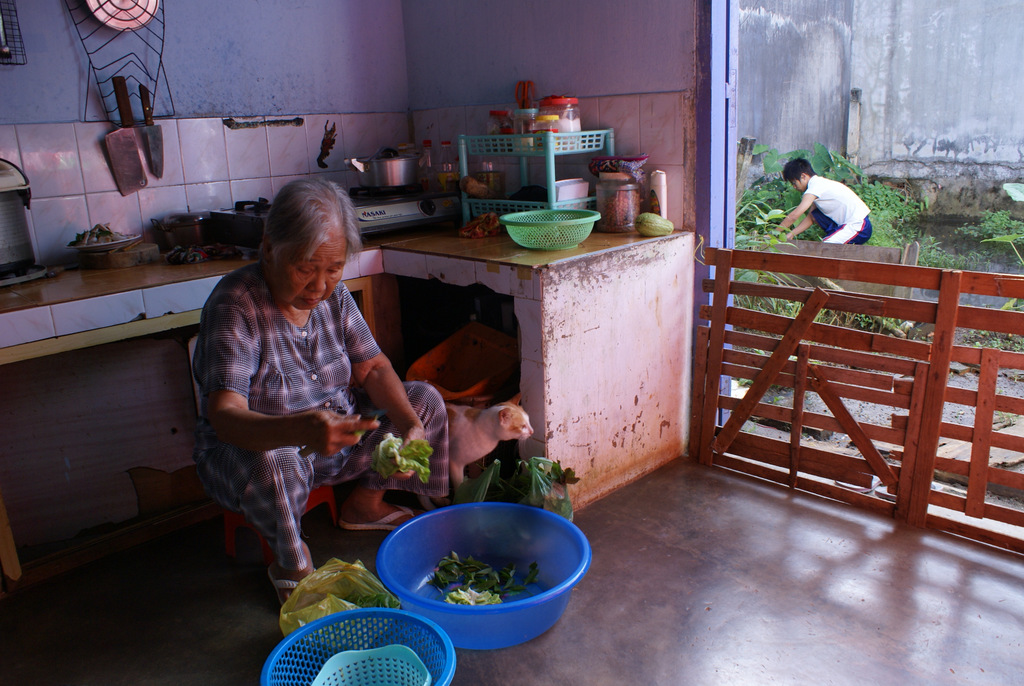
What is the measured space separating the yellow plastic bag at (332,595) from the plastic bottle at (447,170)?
2052mm

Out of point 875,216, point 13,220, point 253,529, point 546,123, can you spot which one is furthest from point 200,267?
point 875,216

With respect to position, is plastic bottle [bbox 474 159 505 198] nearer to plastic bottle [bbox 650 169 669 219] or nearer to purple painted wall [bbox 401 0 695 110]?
purple painted wall [bbox 401 0 695 110]

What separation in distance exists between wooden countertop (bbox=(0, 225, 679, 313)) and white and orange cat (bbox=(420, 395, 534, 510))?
1.72ft

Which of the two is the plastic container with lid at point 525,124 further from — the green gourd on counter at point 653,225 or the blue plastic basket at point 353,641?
the blue plastic basket at point 353,641

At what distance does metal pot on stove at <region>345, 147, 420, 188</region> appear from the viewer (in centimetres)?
346

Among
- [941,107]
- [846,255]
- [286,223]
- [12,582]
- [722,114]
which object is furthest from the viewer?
[941,107]

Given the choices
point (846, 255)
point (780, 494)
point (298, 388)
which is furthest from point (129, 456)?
point (846, 255)

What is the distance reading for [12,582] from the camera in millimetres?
2436

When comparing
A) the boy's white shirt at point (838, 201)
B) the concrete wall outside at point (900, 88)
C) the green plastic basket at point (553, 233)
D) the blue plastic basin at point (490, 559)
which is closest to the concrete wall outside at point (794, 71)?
the concrete wall outside at point (900, 88)

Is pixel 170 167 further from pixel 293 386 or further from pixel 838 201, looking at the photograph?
pixel 838 201

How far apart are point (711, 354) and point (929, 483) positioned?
3.02 feet

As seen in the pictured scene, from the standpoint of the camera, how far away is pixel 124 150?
3053mm

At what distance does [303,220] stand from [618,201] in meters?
1.48

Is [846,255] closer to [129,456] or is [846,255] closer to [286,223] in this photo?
[286,223]
